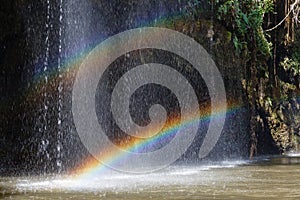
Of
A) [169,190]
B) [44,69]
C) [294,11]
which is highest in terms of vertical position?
[294,11]

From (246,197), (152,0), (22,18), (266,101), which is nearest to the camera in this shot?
(246,197)

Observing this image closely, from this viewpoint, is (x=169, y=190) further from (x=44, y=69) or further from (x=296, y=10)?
(x=296, y=10)

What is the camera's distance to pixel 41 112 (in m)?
11.2

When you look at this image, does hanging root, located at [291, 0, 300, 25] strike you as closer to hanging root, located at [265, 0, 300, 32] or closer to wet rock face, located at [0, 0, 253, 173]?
hanging root, located at [265, 0, 300, 32]

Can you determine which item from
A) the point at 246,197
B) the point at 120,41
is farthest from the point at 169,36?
the point at 246,197

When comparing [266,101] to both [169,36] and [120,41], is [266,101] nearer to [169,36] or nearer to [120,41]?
[169,36]

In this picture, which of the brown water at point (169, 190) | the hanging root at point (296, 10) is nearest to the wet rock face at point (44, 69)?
the brown water at point (169, 190)

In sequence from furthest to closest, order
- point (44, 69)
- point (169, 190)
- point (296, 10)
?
point (296, 10)
point (44, 69)
point (169, 190)

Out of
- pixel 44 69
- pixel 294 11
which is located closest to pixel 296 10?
pixel 294 11

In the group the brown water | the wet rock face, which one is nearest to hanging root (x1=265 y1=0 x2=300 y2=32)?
the wet rock face

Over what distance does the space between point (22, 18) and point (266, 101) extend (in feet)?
27.2

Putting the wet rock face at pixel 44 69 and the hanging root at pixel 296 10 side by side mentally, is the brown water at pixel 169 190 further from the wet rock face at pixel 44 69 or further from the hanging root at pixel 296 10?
the hanging root at pixel 296 10

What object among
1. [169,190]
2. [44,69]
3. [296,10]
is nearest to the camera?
[169,190]

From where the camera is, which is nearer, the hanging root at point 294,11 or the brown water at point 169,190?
the brown water at point 169,190
